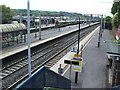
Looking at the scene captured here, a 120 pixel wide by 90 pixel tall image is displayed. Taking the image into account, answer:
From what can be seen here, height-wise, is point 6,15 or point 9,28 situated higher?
point 6,15

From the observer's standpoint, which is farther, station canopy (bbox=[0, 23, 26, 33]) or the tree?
the tree

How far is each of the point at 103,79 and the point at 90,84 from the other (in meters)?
1.56

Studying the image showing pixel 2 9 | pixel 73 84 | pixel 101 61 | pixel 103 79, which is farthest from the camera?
pixel 2 9

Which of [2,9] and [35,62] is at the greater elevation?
[2,9]

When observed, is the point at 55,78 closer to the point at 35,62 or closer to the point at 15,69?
the point at 15,69

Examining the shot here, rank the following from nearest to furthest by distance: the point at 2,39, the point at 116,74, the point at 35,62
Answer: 1. the point at 116,74
2. the point at 35,62
3. the point at 2,39

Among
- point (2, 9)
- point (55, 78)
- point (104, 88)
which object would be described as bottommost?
point (104, 88)

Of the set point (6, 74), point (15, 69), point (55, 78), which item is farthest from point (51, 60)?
point (55, 78)

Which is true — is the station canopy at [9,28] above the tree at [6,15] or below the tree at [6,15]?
below

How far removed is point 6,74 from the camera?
12.2 m

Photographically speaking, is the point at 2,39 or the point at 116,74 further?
the point at 2,39

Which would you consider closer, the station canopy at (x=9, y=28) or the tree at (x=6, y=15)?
the station canopy at (x=9, y=28)

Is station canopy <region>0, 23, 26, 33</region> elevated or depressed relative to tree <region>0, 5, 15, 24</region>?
depressed

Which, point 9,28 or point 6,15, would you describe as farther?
point 6,15
